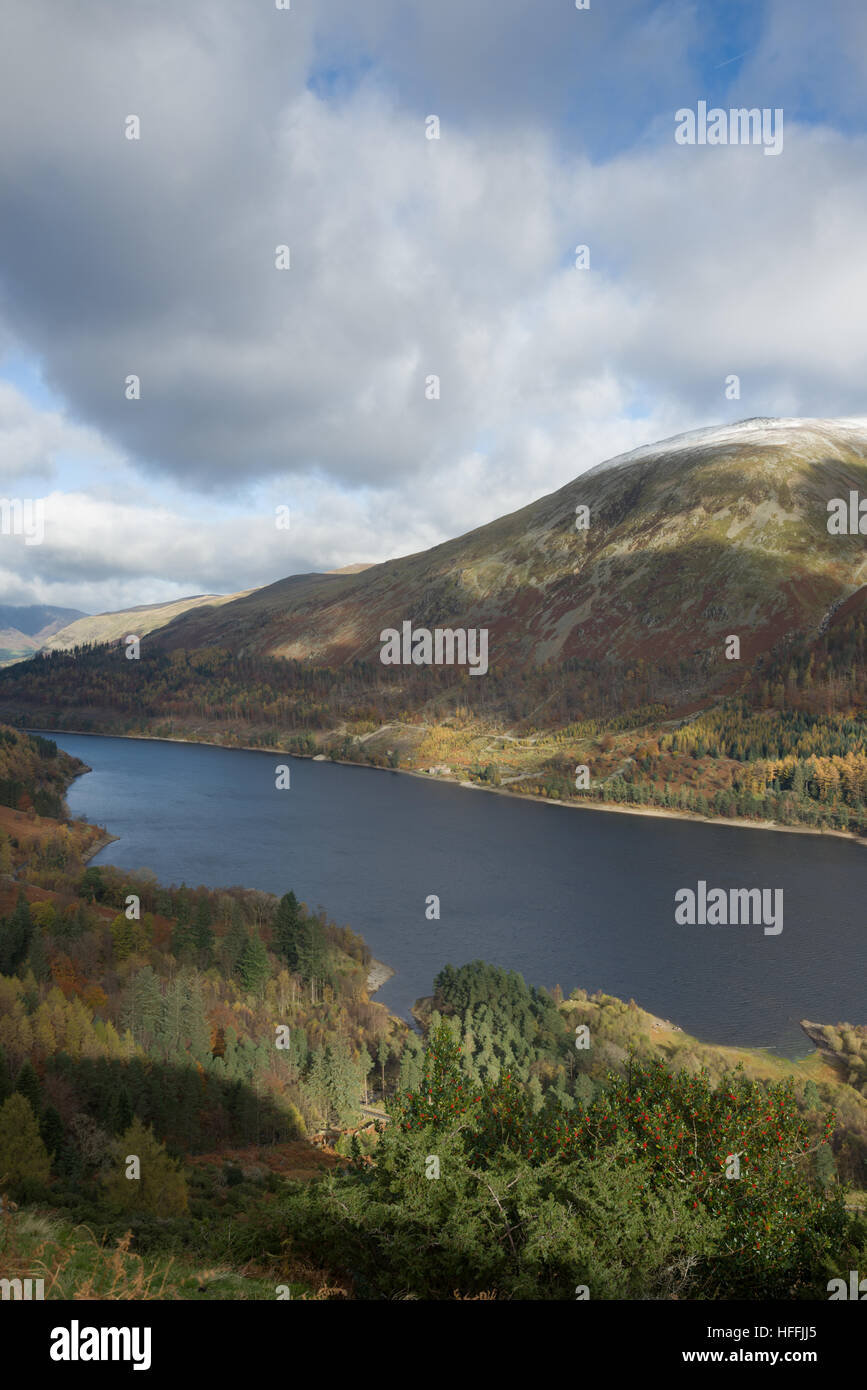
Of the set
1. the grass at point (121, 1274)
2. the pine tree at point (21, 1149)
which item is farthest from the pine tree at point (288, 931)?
the grass at point (121, 1274)

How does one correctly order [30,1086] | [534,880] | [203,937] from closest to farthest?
[30,1086] < [203,937] < [534,880]

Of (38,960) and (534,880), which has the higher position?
(534,880)

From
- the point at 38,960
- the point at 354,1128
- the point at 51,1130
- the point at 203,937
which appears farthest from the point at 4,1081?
the point at 203,937

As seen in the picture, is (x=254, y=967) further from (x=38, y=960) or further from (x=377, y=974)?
(x=38, y=960)

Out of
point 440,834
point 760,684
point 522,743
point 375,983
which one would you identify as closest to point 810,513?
point 760,684

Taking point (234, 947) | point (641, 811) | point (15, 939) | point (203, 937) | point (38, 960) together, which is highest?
point (641, 811)

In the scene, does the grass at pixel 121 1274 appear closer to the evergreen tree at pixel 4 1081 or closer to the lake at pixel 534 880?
the evergreen tree at pixel 4 1081
